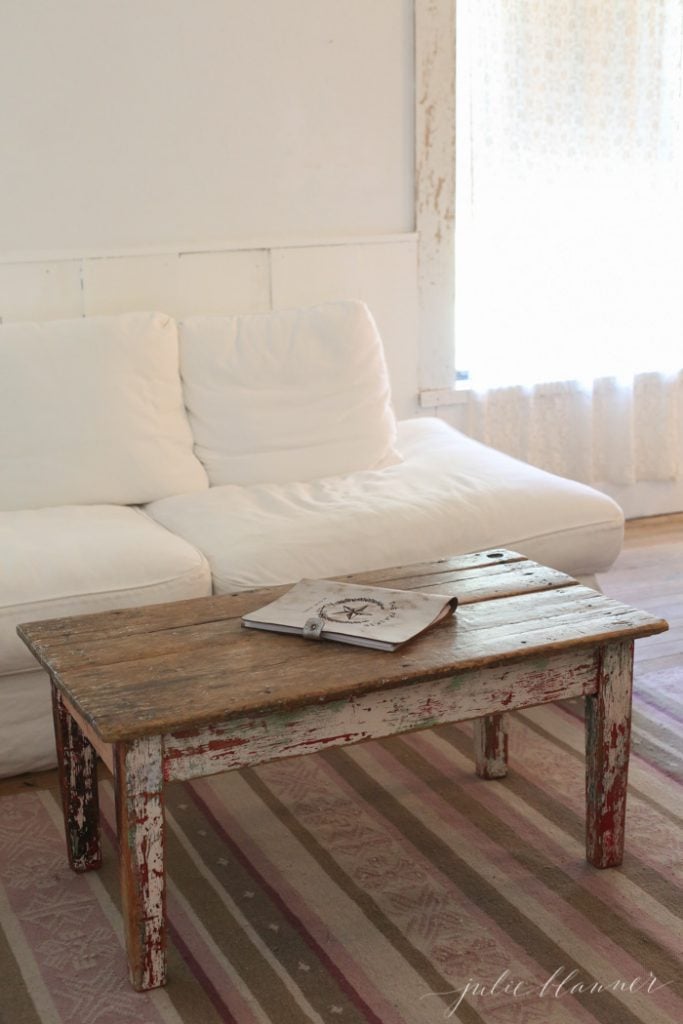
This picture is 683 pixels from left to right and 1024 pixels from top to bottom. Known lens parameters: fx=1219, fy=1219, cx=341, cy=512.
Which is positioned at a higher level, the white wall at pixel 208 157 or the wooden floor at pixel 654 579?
the white wall at pixel 208 157

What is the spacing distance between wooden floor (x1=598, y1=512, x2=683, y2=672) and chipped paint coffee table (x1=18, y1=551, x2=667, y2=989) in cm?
99

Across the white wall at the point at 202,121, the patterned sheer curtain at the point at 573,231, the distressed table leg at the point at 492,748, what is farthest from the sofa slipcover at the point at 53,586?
the patterned sheer curtain at the point at 573,231

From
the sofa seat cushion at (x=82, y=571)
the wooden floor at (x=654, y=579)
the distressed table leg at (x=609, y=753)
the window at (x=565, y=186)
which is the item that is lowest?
the wooden floor at (x=654, y=579)

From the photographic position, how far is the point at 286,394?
125 inches

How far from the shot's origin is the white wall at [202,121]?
3188 millimetres

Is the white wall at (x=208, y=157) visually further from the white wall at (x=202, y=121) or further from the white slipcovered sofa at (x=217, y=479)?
the white slipcovered sofa at (x=217, y=479)

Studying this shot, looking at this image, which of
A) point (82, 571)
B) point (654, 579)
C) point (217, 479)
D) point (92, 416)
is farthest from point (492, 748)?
point (654, 579)

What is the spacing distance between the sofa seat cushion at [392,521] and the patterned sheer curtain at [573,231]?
38.9 inches

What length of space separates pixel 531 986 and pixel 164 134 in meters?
2.46

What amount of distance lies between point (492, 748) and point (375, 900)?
0.49 meters

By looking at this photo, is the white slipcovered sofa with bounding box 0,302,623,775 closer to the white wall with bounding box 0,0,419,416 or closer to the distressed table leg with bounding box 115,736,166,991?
the white wall with bounding box 0,0,419,416

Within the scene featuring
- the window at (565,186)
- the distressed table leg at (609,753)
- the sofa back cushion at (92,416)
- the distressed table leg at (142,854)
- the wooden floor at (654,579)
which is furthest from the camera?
the window at (565,186)

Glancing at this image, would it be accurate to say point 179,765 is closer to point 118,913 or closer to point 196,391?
point 118,913

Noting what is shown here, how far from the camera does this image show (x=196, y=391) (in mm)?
3125
